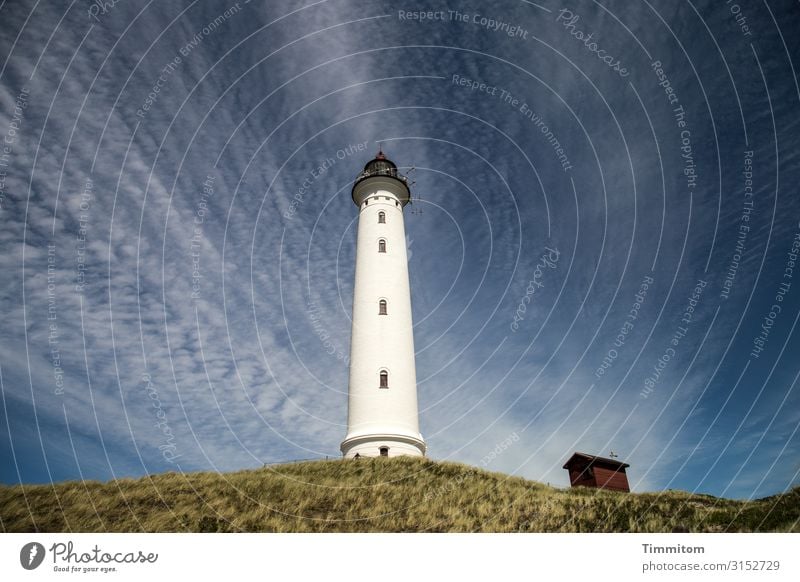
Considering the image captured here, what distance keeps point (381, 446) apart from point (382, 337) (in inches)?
216

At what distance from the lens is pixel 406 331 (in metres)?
26.0

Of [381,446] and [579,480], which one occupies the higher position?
[381,446]

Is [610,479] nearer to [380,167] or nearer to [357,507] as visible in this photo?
[357,507]

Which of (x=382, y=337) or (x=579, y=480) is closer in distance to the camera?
(x=382, y=337)

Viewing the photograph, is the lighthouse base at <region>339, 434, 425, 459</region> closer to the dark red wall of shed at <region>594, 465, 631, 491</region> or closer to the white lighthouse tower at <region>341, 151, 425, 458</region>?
the white lighthouse tower at <region>341, 151, 425, 458</region>

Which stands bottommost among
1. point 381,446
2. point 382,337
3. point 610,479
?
point 610,479

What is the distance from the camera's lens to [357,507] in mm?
15930

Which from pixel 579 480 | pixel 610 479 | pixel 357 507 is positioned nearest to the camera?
pixel 357 507

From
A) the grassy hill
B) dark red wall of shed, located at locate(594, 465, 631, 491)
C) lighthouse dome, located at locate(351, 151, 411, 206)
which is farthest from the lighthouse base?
lighthouse dome, located at locate(351, 151, 411, 206)

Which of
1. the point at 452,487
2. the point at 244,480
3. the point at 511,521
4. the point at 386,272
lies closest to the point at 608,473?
the point at 452,487

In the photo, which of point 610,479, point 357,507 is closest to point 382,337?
point 357,507

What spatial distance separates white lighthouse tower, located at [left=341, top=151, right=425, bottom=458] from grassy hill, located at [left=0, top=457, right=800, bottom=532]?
3407 mm

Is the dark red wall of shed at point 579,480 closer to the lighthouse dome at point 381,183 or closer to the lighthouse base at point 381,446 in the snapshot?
the lighthouse base at point 381,446
